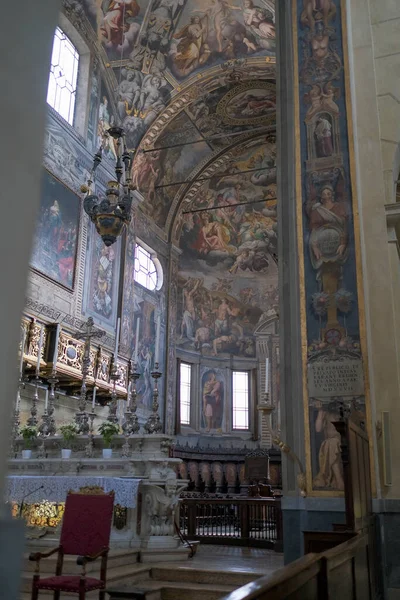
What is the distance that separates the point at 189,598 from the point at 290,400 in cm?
240

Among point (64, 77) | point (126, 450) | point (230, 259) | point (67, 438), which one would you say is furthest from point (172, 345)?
point (126, 450)

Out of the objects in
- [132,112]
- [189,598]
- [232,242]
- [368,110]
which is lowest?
[189,598]

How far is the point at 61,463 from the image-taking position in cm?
780

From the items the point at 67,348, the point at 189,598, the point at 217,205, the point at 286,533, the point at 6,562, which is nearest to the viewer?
the point at 6,562

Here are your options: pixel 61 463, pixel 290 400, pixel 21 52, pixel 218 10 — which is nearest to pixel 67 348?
pixel 61 463

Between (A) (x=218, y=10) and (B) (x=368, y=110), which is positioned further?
(A) (x=218, y=10)

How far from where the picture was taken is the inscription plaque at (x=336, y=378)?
21.6 ft

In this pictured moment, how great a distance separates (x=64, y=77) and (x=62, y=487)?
420 inches

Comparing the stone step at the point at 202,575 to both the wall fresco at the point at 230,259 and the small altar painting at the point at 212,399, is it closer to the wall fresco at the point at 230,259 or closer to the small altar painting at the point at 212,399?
the small altar painting at the point at 212,399

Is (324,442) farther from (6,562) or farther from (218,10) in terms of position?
(218,10)

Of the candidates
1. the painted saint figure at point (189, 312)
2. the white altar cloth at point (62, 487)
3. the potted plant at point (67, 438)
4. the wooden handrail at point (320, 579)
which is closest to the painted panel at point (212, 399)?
the painted saint figure at point (189, 312)

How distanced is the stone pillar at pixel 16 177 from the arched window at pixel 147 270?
55.3 ft

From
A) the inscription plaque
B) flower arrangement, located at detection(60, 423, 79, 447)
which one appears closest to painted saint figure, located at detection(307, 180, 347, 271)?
the inscription plaque

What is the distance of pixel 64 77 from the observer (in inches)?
566
